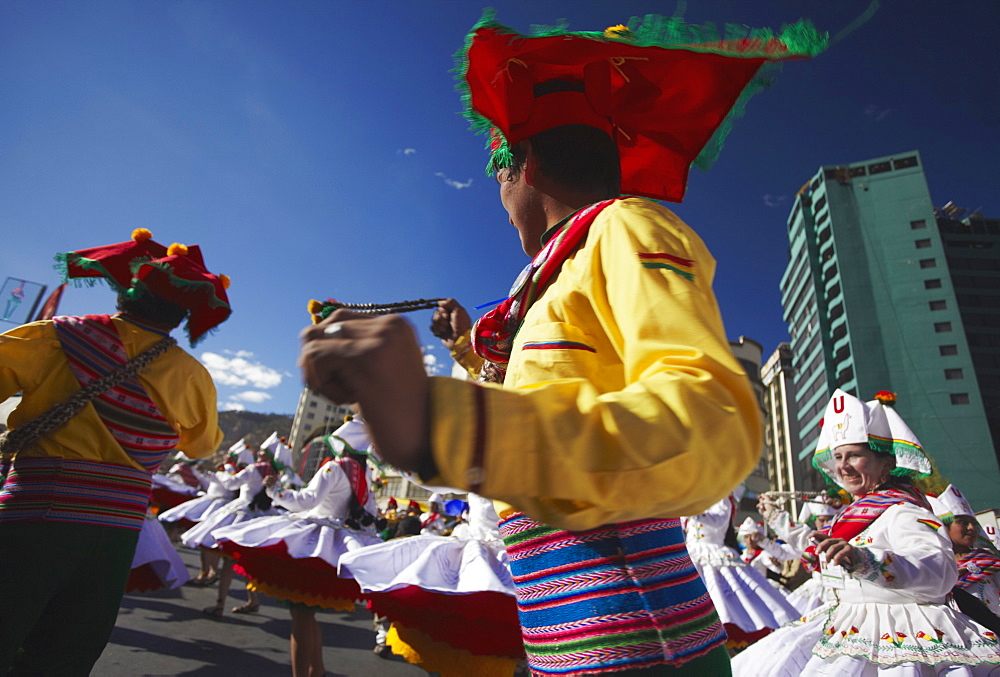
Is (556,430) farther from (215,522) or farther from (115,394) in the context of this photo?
(215,522)

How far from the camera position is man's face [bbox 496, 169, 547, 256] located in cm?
143

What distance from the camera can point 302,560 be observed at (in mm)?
5137

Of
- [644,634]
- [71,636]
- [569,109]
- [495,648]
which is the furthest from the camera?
[495,648]

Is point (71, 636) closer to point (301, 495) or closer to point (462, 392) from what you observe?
point (462, 392)

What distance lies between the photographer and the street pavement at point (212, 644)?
497 cm

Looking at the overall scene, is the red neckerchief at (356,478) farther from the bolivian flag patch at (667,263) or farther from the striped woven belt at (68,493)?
the bolivian flag patch at (667,263)

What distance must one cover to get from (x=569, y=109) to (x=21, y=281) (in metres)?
20.4

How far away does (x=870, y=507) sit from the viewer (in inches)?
122

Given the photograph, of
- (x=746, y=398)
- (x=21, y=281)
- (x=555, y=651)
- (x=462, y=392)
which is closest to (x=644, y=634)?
(x=555, y=651)

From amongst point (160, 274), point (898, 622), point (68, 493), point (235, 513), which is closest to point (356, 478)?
point (235, 513)

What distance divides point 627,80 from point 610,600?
1279 millimetres

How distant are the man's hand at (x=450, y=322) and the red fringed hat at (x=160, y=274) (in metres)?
2.09

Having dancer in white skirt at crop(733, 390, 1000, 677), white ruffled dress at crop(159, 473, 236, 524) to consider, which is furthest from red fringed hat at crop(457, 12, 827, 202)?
white ruffled dress at crop(159, 473, 236, 524)

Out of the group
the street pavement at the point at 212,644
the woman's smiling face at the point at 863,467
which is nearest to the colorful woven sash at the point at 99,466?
the street pavement at the point at 212,644
